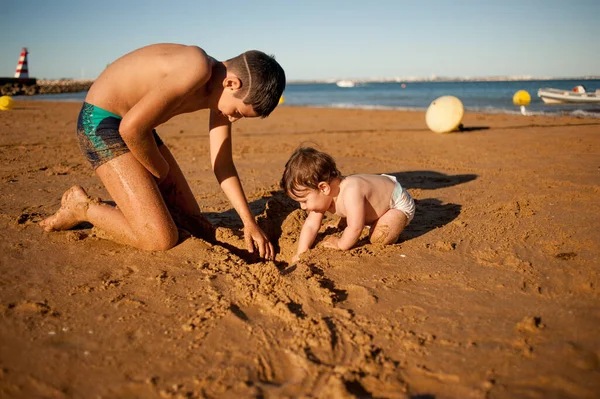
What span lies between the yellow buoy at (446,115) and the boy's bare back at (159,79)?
22.2 ft

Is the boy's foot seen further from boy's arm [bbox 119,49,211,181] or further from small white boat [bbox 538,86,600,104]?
small white boat [bbox 538,86,600,104]

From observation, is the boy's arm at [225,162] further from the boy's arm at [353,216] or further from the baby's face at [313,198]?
the boy's arm at [353,216]

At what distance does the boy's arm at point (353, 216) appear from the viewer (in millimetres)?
2715

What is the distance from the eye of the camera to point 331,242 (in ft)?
9.40

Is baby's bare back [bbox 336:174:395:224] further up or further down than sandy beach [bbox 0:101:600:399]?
further up

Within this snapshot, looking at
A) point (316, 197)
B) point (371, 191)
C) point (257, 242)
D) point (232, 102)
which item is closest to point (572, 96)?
point (371, 191)

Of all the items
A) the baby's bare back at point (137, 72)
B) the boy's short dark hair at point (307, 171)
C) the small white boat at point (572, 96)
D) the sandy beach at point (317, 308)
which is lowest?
the sandy beach at point (317, 308)

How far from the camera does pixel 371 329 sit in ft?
6.05

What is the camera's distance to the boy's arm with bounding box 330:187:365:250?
271 cm

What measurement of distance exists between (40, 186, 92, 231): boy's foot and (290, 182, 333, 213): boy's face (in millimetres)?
1464

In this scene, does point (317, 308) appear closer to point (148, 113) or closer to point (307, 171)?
point (307, 171)

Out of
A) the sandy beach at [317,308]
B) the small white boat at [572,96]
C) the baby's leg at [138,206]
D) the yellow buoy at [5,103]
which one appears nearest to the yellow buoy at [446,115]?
the sandy beach at [317,308]

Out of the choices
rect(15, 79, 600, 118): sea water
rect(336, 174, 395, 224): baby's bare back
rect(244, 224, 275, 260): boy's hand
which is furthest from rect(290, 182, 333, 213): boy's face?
rect(15, 79, 600, 118): sea water

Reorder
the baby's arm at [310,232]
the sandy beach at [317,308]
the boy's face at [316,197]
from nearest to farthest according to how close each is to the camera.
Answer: the sandy beach at [317,308] < the boy's face at [316,197] < the baby's arm at [310,232]
